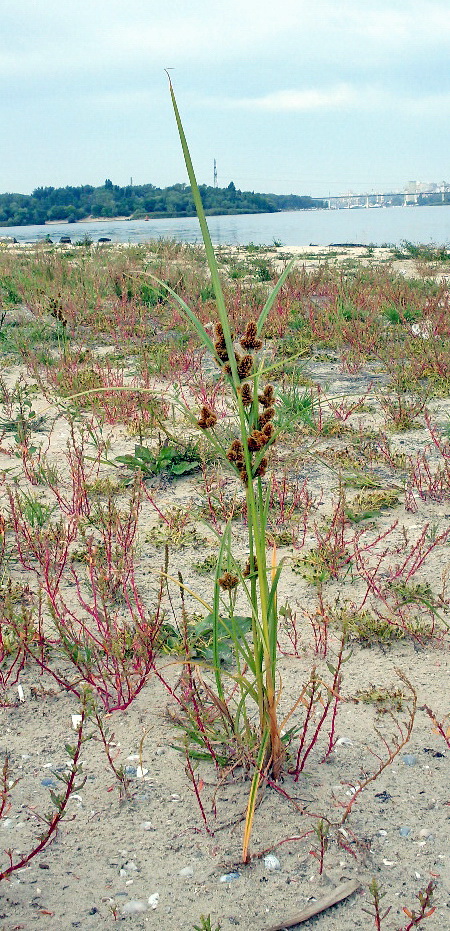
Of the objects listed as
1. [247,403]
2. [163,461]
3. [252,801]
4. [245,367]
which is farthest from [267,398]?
[163,461]

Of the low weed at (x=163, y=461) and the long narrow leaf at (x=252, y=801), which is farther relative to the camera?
the low weed at (x=163, y=461)

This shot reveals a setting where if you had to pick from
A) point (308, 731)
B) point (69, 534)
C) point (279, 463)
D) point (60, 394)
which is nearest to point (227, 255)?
point (60, 394)

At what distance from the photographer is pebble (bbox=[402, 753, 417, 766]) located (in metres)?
2.31

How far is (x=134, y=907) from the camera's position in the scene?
185cm

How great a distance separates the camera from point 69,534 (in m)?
3.54

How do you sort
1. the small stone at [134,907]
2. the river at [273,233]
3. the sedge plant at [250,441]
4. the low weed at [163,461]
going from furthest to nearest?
1. the river at [273,233]
2. the low weed at [163,461]
3. the small stone at [134,907]
4. the sedge plant at [250,441]

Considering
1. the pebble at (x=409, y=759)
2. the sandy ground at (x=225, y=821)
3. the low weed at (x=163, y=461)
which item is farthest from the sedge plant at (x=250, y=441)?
the low weed at (x=163, y=461)

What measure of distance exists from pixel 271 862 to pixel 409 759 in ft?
1.92

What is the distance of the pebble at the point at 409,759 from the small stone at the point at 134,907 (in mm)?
893

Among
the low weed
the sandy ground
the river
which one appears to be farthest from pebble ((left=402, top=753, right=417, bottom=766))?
the river

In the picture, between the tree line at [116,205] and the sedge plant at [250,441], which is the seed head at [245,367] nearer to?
the sedge plant at [250,441]

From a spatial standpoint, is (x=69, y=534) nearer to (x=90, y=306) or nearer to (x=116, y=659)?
(x=116, y=659)

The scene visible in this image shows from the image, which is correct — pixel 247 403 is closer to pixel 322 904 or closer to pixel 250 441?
pixel 250 441

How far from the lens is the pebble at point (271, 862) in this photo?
1.95 m
